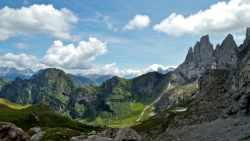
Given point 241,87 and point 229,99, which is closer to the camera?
point 241,87

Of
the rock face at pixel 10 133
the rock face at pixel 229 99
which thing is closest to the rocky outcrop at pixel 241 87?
the rock face at pixel 229 99

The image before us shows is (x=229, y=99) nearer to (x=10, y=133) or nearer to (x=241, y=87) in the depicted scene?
(x=241, y=87)

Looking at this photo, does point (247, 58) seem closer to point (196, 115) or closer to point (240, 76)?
point (240, 76)

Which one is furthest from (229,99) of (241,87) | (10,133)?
(10,133)

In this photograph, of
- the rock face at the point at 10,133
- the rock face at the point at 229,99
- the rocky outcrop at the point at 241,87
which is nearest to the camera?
the rock face at the point at 10,133

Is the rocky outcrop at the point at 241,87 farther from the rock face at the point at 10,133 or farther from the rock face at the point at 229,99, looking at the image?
the rock face at the point at 10,133

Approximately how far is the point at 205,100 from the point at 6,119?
158 metres

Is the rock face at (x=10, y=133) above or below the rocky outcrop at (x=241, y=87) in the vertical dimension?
below

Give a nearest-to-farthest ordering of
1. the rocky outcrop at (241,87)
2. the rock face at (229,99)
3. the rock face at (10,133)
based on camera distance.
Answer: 1. the rock face at (10,133)
2. the rocky outcrop at (241,87)
3. the rock face at (229,99)

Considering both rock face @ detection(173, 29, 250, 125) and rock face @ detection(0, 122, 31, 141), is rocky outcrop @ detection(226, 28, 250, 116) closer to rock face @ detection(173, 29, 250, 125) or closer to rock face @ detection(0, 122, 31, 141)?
rock face @ detection(173, 29, 250, 125)

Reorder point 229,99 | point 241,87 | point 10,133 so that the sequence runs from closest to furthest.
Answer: point 10,133 → point 241,87 → point 229,99

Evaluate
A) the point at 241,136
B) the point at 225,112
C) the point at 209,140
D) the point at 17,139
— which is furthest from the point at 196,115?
the point at 17,139

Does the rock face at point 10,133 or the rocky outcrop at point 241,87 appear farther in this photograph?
the rocky outcrop at point 241,87

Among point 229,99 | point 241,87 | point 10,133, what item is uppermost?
point 241,87
